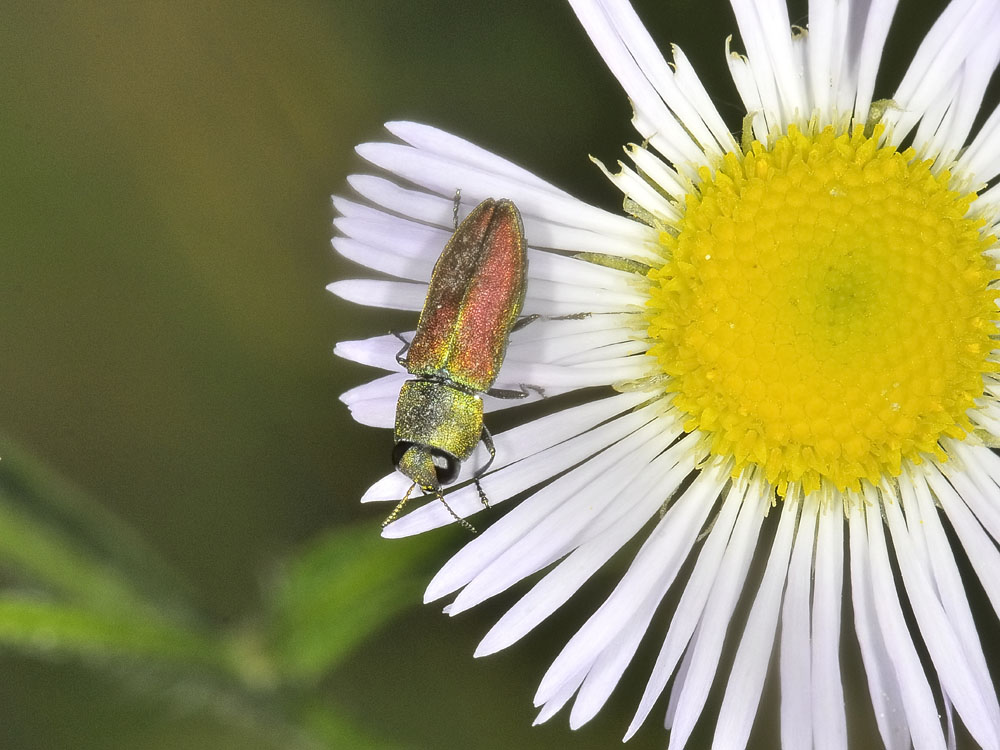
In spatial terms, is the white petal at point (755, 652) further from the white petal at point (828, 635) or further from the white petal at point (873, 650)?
the white petal at point (873, 650)

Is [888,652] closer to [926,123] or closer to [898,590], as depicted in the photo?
[898,590]

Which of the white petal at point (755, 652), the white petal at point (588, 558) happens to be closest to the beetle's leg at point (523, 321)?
the white petal at point (588, 558)

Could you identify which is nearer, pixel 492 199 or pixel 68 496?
pixel 492 199

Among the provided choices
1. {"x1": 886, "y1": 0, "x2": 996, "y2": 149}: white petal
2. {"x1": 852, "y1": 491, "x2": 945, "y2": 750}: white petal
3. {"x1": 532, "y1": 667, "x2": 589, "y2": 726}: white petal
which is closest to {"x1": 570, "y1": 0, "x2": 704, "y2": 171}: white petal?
{"x1": 886, "y1": 0, "x2": 996, "y2": 149}: white petal

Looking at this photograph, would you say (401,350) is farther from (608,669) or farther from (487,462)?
(608,669)

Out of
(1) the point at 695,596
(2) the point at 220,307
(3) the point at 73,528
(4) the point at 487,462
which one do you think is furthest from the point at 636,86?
(3) the point at 73,528

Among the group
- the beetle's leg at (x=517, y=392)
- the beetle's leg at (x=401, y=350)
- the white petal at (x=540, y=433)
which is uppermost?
the beetle's leg at (x=401, y=350)

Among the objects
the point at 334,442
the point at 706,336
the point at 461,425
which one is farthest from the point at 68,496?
the point at 706,336
